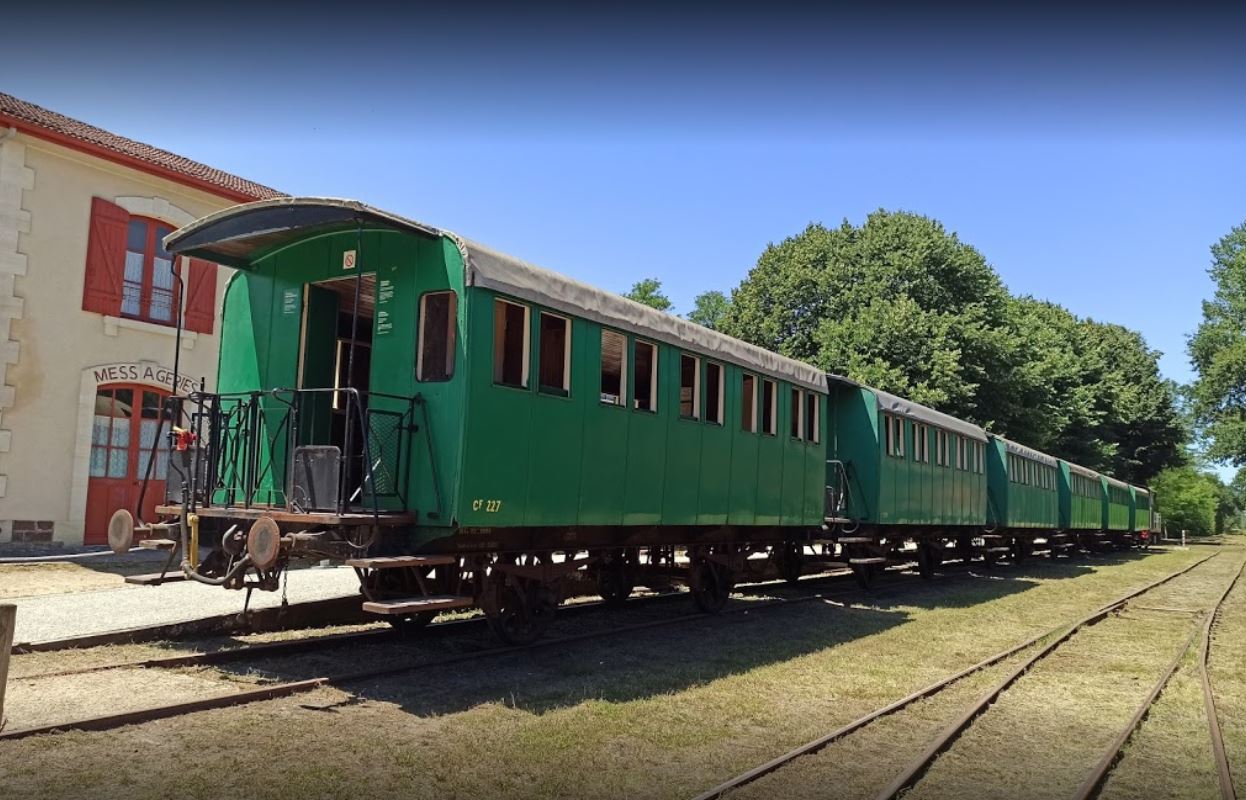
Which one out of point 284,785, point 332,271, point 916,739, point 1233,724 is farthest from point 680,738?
point 332,271

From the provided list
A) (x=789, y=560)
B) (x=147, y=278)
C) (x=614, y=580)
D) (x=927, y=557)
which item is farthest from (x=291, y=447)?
(x=927, y=557)

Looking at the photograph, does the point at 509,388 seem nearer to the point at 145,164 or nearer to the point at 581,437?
the point at 581,437

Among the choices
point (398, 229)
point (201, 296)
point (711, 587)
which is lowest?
point (711, 587)

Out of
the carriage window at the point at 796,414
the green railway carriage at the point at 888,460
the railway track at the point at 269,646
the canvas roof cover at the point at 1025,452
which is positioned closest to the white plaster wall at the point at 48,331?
the railway track at the point at 269,646

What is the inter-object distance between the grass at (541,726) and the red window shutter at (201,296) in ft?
36.2

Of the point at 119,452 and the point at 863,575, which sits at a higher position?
the point at 119,452

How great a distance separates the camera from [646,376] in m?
10.1

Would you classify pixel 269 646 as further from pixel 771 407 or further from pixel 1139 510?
pixel 1139 510

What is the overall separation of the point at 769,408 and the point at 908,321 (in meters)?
18.0

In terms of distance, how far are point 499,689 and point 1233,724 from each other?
6.02 metres

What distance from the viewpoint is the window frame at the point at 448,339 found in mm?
7746

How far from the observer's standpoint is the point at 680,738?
250 inches

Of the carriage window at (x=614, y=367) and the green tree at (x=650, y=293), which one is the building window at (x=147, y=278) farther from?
the green tree at (x=650, y=293)

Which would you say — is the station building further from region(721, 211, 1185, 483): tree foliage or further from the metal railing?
region(721, 211, 1185, 483): tree foliage
